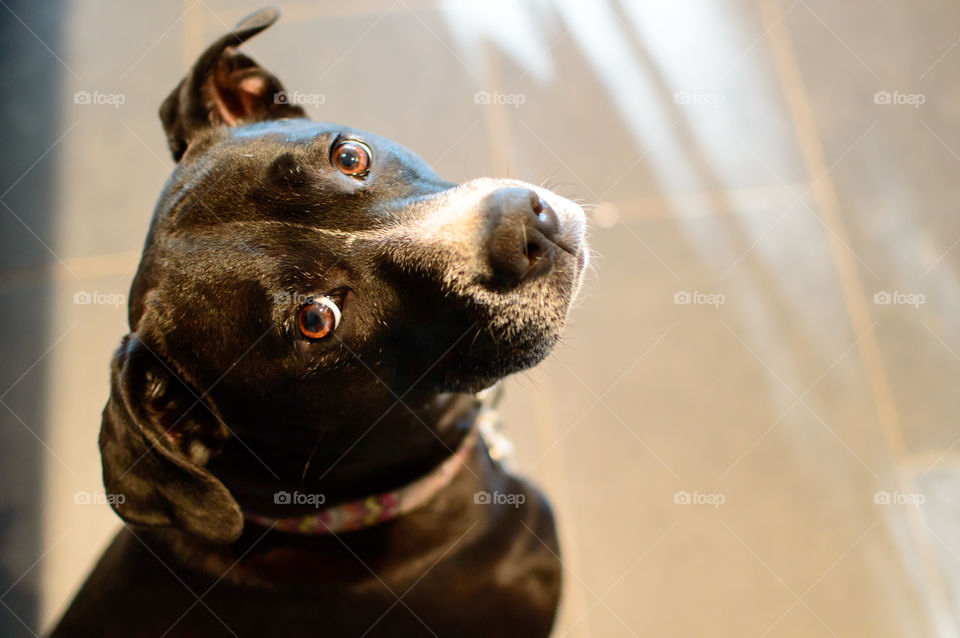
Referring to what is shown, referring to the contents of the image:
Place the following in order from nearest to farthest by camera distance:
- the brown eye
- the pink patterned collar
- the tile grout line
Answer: the brown eye → the pink patterned collar → the tile grout line

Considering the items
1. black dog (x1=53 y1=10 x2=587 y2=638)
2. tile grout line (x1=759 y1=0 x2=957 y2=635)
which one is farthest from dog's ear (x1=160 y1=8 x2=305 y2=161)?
tile grout line (x1=759 y1=0 x2=957 y2=635)

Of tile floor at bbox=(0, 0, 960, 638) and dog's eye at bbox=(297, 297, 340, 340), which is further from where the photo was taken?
tile floor at bbox=(0, 0, 960, 638)

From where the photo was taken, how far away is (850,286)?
319 centimetres

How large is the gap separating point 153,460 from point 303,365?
436 millimetres

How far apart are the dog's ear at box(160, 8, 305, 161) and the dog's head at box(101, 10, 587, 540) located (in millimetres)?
305

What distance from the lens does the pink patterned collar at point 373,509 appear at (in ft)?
6.56

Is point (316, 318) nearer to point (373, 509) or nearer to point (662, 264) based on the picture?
point (373, 509)

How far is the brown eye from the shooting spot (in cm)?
182

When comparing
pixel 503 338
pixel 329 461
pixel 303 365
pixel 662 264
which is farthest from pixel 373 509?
pixel 662 264

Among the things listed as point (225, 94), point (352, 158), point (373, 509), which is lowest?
point (373, 509)

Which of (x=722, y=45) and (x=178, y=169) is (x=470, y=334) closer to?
(x=178, y=169)

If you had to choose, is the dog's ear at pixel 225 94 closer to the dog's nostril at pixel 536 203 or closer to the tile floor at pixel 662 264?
the dog's nostril at pixel 536 203

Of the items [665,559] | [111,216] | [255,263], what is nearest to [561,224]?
[255,263]

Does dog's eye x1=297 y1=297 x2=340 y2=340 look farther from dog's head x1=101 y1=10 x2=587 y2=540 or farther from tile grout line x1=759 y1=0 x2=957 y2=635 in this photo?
tile grout line x1=759 y1=0 x2=957 y2=635
